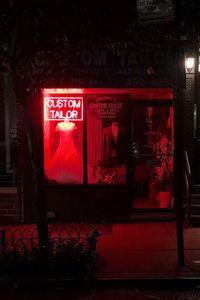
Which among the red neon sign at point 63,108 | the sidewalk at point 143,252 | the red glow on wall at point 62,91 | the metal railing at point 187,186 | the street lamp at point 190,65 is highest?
the street lamp at point 190,65

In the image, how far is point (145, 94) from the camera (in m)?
10.7

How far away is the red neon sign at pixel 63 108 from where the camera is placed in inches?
410

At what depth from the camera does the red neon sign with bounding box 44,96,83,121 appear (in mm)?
10406

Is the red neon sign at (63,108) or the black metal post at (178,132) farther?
the red neon sign at (63,108)

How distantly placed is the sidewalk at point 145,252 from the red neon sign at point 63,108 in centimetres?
253

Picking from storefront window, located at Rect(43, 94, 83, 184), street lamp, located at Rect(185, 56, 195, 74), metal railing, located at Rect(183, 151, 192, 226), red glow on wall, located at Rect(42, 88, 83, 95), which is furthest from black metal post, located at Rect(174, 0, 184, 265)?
storefront window, located at Rect(43, 94, 83, 184)

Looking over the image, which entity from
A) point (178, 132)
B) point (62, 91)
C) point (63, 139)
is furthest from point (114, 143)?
point (178, 132)

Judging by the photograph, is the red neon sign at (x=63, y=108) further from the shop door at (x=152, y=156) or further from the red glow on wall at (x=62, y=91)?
the shop door at (x=152, y=156)

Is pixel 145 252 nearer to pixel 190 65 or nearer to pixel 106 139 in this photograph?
pixel 106 139

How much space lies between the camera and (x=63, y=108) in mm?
10430

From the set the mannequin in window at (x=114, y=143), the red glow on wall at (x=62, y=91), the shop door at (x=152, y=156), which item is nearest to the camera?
the red glow on wall at (x=62, y=91)

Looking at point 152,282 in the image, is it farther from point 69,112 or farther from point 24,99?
point 69,112

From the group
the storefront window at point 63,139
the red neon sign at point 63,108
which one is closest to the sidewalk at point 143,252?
the storefront window at point 63,139

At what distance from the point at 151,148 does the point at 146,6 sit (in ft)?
14.0
